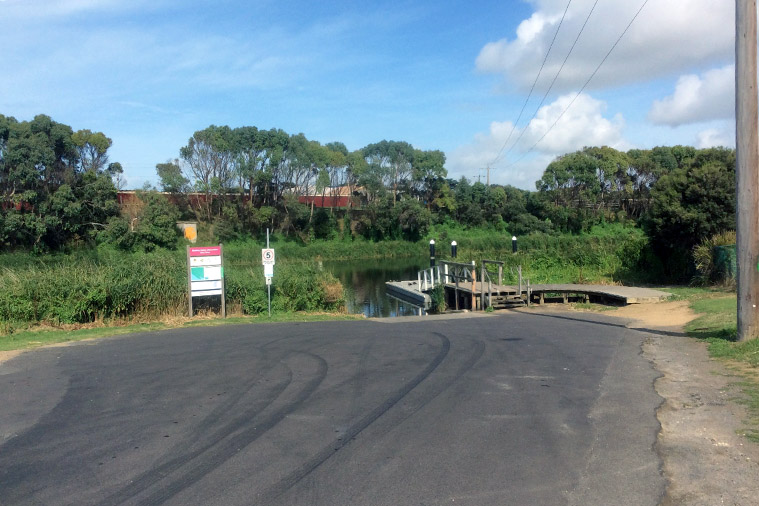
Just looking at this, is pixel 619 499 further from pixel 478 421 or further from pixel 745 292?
pixel 745 292

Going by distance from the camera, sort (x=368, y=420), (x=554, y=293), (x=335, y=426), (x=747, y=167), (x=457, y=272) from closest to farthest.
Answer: (x=335, y=426), (x=368, y=420), (x=747, y=167), (x=554, y=293), (x=457, y=272)

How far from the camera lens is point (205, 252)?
69.4 ft

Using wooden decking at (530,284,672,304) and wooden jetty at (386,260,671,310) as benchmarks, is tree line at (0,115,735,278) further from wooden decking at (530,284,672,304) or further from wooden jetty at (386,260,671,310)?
wooden decking at (530,284,672,304)

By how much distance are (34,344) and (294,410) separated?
386 inches

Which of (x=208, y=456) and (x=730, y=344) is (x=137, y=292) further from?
(x=730, y=344)

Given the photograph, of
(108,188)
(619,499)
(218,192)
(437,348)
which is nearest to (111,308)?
(437,348)

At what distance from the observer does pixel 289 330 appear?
1622cm

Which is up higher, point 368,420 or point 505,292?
point 368,420

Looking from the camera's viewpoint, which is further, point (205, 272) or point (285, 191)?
point (285, 191)

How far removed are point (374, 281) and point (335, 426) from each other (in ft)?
123

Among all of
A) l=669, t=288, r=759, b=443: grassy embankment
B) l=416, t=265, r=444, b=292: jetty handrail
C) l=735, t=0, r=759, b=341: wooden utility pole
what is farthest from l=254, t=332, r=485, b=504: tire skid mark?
l=416, t=265, r=444, b=292: jetty handrail

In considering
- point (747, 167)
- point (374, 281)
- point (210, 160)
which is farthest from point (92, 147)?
point (747, 167)

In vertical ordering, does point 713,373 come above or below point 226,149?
below

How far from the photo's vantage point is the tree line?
48.3m
